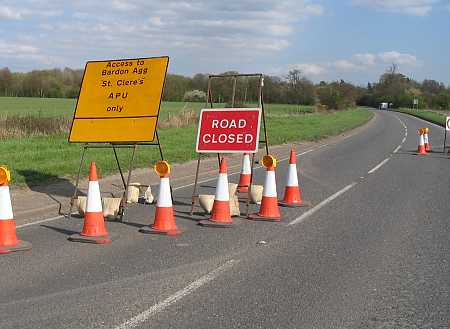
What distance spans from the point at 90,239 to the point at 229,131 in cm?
331

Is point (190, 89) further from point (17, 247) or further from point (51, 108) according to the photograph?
point (17, 247)

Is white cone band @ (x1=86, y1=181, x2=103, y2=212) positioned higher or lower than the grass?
lower

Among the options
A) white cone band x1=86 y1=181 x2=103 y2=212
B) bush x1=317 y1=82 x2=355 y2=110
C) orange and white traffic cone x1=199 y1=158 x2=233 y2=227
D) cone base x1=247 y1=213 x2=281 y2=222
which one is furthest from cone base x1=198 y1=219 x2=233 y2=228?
bush x1=317 y1=82 x2=355 y2=110

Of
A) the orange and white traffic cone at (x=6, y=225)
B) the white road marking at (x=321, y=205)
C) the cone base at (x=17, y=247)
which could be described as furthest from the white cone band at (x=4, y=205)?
the white road marking at (x=321, y=205)

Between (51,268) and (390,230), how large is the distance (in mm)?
4864

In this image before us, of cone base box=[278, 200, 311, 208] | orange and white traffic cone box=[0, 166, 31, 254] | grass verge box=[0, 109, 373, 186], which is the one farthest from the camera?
grass verge box=[0, 109, 373, 186]

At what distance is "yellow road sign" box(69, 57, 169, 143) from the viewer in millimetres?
10016

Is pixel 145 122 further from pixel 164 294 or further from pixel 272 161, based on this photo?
pixel 164 294

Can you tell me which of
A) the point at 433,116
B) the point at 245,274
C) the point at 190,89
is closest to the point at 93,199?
the point at 245,274

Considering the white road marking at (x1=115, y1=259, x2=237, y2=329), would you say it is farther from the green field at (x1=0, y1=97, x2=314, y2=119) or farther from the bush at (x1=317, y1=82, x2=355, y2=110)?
the bush at (x1=317, y1=82, x2=355, y2=110)

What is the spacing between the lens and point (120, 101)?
34.0 feet

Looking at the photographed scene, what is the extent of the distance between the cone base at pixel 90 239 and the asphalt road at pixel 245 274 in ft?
0.50

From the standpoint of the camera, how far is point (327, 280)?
6094 millimetres

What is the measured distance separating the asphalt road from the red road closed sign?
122cm
